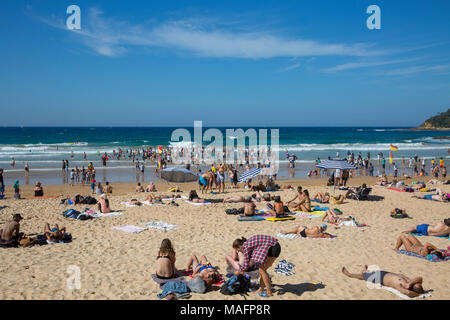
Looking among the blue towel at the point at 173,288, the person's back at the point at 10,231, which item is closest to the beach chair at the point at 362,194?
the blue towel at the point at 173,288

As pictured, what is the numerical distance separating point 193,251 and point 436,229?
20.6 ft

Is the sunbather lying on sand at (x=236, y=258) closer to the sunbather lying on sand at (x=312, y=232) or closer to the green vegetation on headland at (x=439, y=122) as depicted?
the sunbather lying on sand at (x=312, y=232)

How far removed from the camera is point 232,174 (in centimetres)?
1817

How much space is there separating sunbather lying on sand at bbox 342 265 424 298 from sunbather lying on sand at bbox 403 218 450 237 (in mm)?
3883

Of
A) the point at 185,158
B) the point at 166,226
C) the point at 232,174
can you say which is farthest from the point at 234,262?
the point at 185,158

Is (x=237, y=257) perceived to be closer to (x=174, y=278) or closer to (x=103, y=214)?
(x=174, y=278)

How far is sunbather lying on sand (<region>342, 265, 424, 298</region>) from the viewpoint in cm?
508

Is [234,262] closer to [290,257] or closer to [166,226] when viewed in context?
[290,257]

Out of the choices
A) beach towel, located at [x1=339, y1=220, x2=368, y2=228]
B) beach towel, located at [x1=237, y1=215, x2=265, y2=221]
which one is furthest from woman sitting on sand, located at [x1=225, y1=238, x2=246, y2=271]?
beach towel, located at [x1=339, y1=220, x2=368, y2=228]

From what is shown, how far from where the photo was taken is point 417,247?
7.04m

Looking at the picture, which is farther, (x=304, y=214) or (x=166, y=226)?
(x=304, y=214)

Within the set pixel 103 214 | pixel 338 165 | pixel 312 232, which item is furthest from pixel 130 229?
pixel 338 165
